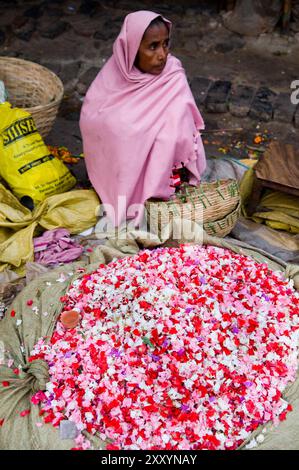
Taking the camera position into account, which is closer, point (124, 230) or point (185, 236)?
point (185, 236)

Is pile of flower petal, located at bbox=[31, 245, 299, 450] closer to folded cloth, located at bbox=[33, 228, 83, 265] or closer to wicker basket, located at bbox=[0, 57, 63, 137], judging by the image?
folded cloth, located at bbox=[33, 228, 83, 265]

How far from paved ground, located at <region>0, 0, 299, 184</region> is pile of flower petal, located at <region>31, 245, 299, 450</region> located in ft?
6.59

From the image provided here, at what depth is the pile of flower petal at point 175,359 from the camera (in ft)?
6.77

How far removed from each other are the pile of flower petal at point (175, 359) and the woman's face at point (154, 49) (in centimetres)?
135

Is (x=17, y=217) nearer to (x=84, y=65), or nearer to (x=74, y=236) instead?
(x=74, y=236)

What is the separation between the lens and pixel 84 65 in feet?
17.4

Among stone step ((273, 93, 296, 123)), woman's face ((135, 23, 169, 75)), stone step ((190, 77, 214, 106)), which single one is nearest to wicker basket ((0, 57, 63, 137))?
woman's face ((135, 23, 169, 75))

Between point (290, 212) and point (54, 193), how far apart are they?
1484mm

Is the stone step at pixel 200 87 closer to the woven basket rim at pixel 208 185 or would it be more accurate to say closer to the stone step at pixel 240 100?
the stone step at pixel 240 100

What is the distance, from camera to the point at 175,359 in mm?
2141

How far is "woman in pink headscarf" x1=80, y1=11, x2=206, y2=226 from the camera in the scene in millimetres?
3281

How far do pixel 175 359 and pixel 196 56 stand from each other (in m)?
3.99

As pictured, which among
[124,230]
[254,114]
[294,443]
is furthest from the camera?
[254,114]

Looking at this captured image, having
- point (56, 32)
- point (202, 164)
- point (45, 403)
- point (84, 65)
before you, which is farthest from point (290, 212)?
point (56, 32)
